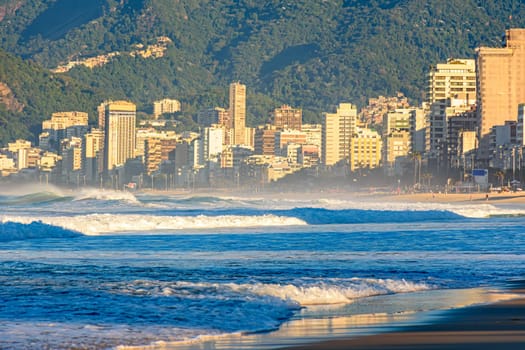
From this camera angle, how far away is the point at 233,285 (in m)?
24.5

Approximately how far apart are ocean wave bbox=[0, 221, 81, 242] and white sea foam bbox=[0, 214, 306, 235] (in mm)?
540

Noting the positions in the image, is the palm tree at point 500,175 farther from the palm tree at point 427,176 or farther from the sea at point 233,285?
the sea at point 233,285

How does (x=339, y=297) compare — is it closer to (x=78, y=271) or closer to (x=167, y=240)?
(x=78, y=271)

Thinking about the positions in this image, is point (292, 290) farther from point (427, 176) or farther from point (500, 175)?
point (427, 176)

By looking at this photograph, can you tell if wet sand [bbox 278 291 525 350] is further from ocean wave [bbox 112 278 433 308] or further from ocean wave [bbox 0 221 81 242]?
ocean wave [bbox 0 221 81 242]

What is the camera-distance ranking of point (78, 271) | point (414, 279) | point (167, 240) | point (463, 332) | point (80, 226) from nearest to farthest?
point (463, 332) < point (414, 279) < point (78, 271) < point (167, 240) < point (80, 226)

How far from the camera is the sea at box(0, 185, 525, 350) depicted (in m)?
19.3

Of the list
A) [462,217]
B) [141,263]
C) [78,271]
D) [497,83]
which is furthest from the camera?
[497,83]

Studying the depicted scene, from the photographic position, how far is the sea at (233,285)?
1934cm

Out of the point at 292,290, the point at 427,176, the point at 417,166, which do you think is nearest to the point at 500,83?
the point at 417,166

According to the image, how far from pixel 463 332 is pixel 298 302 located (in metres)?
4.48

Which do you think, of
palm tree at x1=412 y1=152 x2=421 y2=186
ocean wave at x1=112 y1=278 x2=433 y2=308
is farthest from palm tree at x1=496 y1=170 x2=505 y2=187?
ocean wave at x1=112 y1=278 x2=433 y2=308

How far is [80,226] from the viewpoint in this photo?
49.8m

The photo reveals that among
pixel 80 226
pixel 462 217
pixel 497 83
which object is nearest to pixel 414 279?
pixel 80 226
